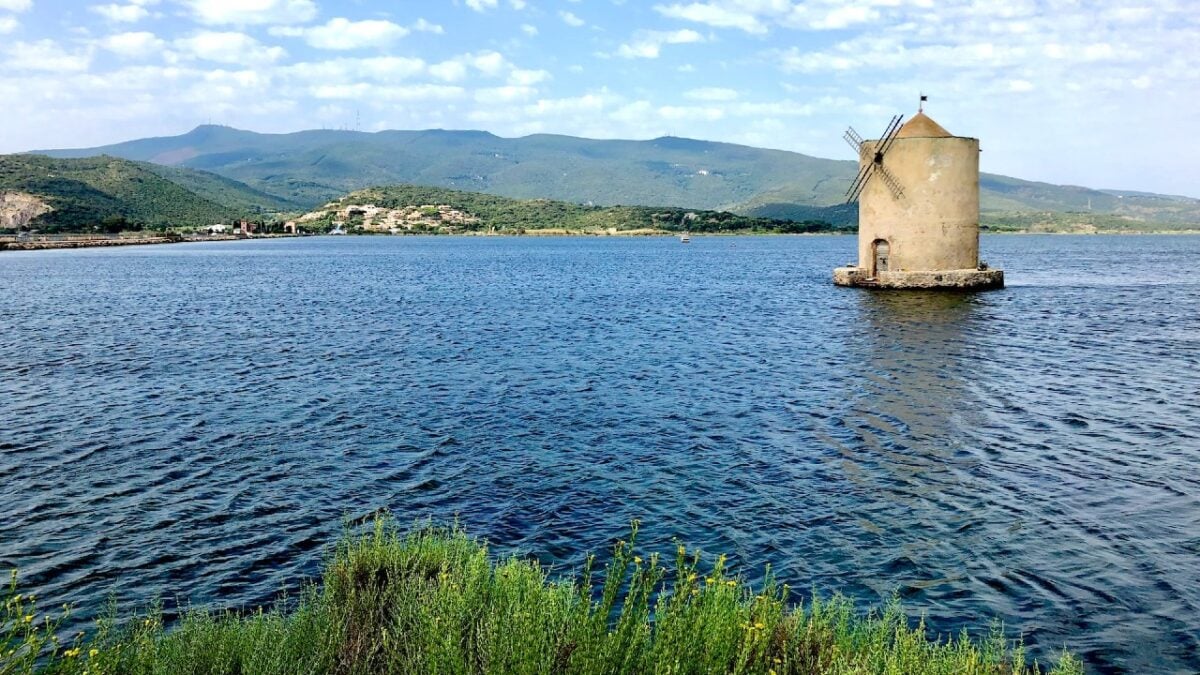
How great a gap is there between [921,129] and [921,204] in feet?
14.9

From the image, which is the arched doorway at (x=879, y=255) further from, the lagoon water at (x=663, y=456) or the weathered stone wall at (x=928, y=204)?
the lagoon water at (x=663, y=456)

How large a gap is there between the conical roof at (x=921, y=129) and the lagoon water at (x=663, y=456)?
42.3 ft

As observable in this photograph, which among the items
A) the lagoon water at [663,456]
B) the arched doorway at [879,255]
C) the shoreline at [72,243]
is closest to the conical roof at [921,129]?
the arched doorway at [879,255]

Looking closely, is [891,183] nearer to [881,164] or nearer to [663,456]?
[881,164]

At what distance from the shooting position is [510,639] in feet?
27.0

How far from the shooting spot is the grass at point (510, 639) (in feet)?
26.8

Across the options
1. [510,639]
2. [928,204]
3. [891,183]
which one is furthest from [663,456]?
[928,204]

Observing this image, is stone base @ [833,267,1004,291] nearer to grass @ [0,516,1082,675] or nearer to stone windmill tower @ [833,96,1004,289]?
stone windmill tower @ [833,96,1004,289]

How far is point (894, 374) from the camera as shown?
2972cm

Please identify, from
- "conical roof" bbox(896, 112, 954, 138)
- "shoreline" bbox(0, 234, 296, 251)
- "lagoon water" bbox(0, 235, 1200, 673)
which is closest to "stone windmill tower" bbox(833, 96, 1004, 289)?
"conical roof" bbox(896, 112, 954, 138)

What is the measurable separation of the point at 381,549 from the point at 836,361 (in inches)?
956

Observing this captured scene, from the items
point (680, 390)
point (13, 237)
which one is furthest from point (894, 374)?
point (13, 237)

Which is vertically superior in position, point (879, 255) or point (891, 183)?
point (891, 183)

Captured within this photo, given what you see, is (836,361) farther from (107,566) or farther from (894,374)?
(107,566)
